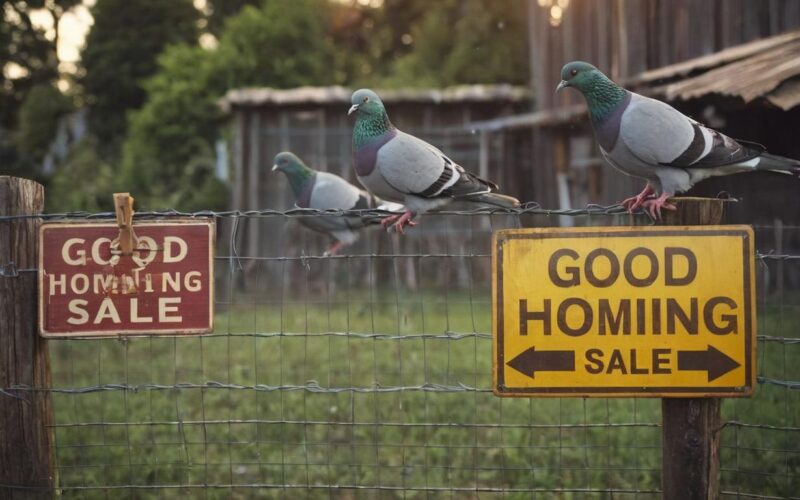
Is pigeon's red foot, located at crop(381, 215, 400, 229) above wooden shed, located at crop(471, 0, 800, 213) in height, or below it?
below

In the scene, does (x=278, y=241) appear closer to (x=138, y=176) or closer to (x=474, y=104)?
(x=474, y=104)

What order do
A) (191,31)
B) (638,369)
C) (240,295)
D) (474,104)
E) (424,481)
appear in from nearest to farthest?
(638,369) → (424,481) → (240,295) → (474,104) → (191,31)

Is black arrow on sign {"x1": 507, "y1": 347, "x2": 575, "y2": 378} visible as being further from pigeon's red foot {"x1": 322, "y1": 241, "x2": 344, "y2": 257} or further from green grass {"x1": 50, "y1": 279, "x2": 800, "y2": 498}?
pigeon's red foot {"x1": 322, "y1": 241, "x2": 344, "y2": 257}

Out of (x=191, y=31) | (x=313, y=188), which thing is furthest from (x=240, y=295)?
(x=191, y=31)

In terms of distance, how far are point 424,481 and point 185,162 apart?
566 inches

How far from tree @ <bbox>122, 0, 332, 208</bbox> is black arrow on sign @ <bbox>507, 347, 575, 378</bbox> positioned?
1433 cm

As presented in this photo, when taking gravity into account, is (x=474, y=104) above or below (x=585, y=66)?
above

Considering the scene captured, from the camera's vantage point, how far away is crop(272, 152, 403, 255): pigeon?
4.64 metres

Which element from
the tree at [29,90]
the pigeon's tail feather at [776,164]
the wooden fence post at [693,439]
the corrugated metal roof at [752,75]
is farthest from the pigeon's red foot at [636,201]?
the tree at [29,90]

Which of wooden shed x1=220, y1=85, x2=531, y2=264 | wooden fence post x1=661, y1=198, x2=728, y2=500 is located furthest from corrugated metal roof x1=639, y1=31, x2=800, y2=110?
wooden shed x1=220, y1=85, x2=531, y2=264

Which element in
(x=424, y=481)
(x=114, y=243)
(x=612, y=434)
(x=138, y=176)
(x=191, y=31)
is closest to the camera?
(x=114, y=243)

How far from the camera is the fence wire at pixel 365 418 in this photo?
3413 mm

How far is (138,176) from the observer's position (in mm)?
17641

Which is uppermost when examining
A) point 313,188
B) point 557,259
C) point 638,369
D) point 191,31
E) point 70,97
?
point 191,31
